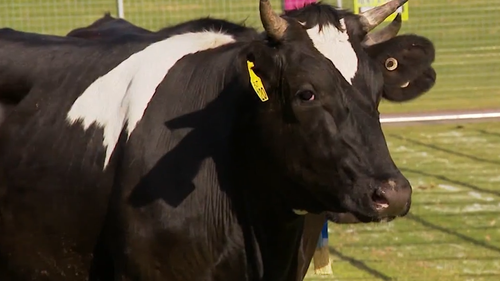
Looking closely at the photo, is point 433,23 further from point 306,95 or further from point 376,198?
point 376,198

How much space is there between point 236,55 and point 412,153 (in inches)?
349

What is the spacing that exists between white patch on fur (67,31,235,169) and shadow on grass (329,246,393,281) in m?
3.01

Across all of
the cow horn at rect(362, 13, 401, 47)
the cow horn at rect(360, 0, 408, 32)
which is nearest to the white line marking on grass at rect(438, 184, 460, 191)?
the cow horn at rect(362, 13, 401, 47)

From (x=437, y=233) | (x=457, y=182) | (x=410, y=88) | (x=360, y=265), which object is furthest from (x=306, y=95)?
(x=457, y=182)

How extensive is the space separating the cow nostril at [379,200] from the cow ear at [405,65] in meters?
1.04

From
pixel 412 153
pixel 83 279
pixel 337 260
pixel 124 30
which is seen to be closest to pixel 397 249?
pixel 337 260

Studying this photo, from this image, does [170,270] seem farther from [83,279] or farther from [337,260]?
[337,260]

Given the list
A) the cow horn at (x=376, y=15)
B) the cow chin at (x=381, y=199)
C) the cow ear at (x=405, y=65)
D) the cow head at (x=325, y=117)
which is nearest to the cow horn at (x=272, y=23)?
the cow head at (x=325, y=117)

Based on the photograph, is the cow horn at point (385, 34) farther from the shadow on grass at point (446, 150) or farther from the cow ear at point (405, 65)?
the shadow on grass at point (446, 150)

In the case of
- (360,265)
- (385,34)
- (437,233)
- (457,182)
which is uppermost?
(385,34)

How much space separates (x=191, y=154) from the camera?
4965 millimetres

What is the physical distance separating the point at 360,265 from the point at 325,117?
389cm

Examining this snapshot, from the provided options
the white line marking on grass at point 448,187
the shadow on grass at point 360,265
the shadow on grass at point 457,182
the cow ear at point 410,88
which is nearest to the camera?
the cow ear at point 410,88

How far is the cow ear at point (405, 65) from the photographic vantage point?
521 cm
